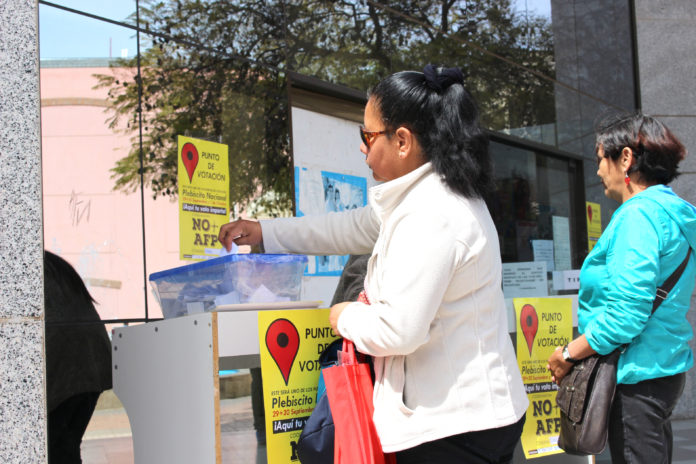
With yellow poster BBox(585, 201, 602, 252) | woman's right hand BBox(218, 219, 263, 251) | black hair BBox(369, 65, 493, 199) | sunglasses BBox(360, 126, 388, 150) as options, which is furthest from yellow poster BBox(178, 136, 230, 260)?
yellow poster BBox(585, 201, 602, 252)

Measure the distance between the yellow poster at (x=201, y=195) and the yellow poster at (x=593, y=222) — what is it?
4704 mm

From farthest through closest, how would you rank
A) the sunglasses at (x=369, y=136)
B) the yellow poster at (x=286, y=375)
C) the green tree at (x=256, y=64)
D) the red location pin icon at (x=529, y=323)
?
1. the green tree at (x=256, y=64)
2. the red location pin icon at (x=529, y=323)
3. the yellow poster at (x=286, y=375)
4. the sunglasses at (x=369, y=136)

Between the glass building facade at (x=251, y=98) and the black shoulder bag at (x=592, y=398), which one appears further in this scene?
the glass building facade at (x=251, y=98)

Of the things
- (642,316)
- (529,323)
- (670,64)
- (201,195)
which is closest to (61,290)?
(201,195)

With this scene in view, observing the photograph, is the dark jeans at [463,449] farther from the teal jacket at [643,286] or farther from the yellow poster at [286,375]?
the teal jacket at [643,286]

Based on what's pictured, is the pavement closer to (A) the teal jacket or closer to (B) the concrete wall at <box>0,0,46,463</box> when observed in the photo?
(B) the concrete wall at <box>0,0,46,463</box>

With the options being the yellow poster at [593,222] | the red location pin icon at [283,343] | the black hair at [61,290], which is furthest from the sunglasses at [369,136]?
the yellow poster at [593,222]

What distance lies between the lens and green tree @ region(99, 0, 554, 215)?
4.55 meters

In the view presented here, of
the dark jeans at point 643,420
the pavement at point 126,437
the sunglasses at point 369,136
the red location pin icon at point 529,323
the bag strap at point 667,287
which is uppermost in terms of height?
the sunglasses at point 369,136

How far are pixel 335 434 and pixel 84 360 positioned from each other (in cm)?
232

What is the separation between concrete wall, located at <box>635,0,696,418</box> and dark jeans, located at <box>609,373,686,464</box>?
646 cm

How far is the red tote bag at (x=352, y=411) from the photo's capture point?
192 cm

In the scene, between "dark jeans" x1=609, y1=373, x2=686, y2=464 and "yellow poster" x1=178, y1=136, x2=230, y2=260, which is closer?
"dark jeans" x1=609, y1=373, x2=686, y2=464

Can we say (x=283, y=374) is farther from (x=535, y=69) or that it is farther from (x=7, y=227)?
(x=535, y=69)
